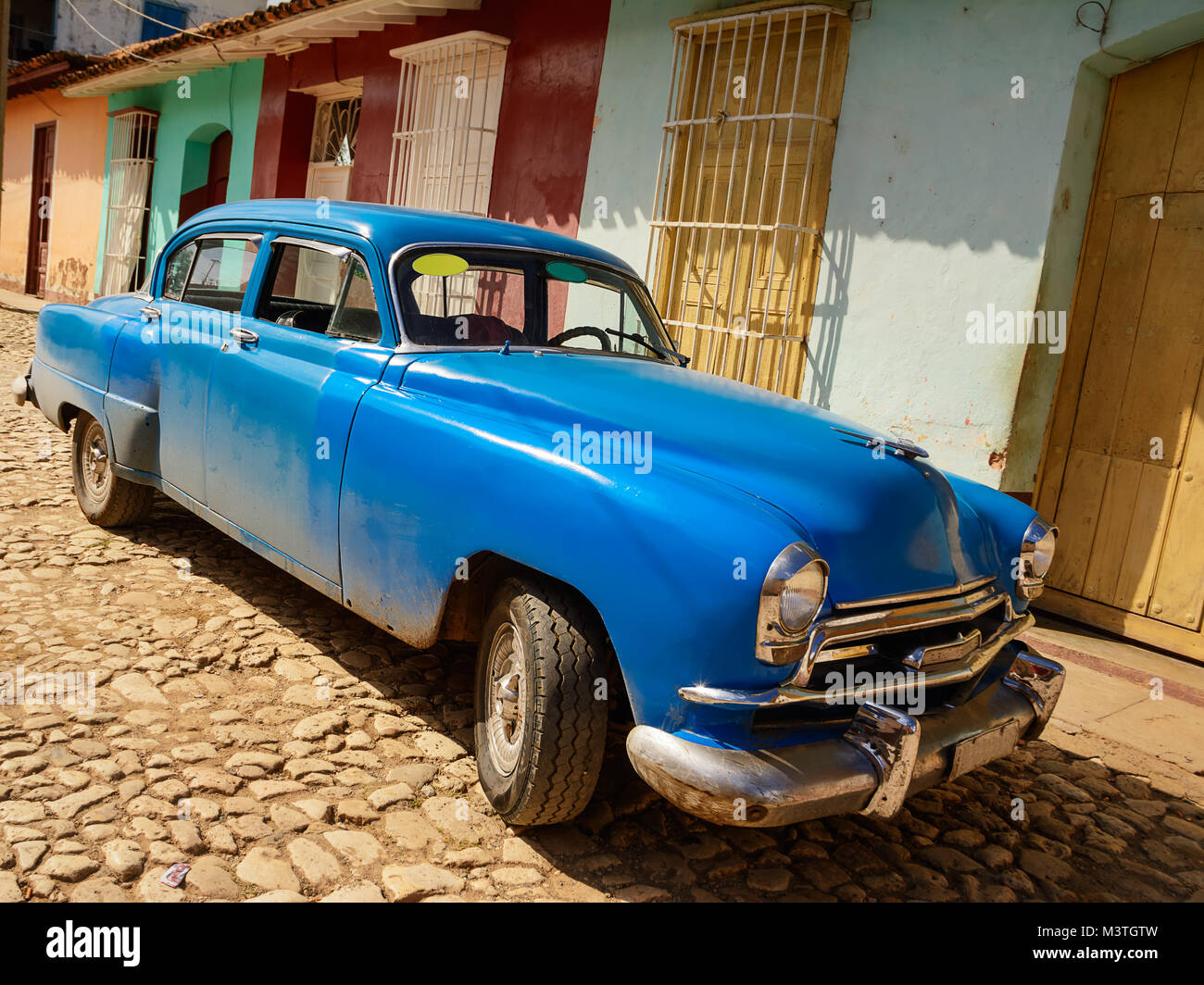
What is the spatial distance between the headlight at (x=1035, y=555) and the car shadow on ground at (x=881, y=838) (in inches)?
28.9

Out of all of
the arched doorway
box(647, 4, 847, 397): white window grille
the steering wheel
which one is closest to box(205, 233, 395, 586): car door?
the steering wheel

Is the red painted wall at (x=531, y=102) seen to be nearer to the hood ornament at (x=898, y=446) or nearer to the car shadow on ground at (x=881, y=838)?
the car shadow on ground at (x=881, y=838)

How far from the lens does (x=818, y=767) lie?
2.20 metres

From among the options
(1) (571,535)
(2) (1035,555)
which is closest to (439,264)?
(1) (571,535)

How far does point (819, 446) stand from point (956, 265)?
2862 millimetres

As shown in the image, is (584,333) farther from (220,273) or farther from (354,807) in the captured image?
(354,807)

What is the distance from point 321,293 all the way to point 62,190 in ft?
52.8

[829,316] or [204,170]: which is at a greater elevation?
[204,170]

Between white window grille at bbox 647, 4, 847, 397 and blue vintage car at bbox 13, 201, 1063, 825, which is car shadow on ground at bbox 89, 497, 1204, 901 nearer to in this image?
blue vintage car at bbox 13, 201, 1063, 825

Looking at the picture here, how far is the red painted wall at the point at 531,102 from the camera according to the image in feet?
24.2

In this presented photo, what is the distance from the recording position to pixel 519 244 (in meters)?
3.61

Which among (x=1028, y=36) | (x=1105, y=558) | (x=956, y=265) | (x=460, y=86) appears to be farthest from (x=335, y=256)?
(x=460, y=86)

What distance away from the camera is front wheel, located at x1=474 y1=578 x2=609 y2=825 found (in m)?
2.42

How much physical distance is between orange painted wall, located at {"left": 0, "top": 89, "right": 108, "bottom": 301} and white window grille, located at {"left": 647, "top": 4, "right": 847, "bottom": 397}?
486 inches
